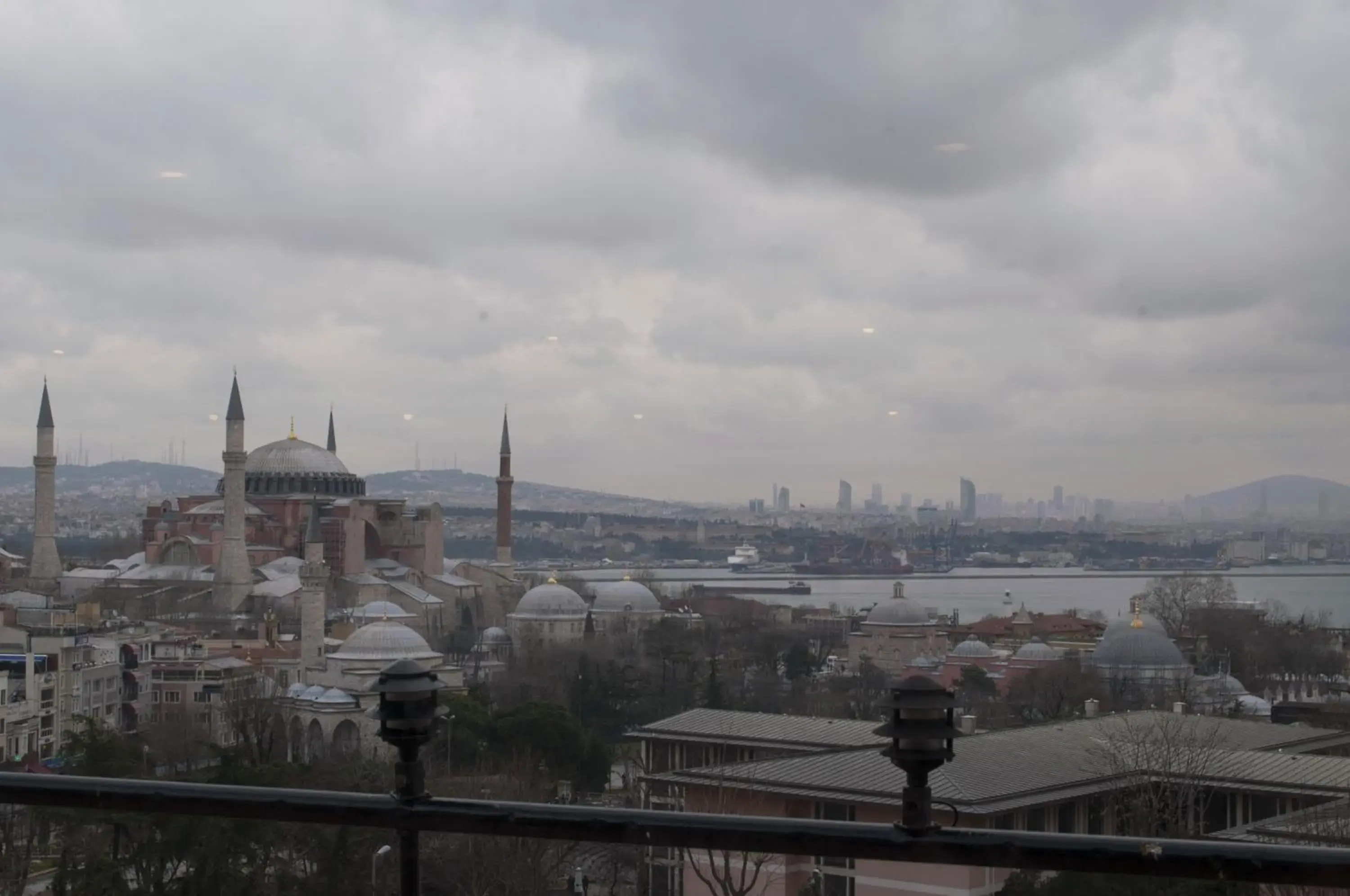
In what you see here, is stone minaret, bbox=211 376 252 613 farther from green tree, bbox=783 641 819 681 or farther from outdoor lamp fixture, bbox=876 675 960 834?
outdoor lamp fixture, bbox=876 675 960 834

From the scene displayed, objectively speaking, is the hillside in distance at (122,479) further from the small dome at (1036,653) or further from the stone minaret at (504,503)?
the small dome at (1036,653)

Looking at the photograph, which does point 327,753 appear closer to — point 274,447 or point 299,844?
point 299,844

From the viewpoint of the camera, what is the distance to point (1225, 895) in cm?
247

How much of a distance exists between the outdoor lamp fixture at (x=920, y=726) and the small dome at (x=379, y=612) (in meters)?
18.7

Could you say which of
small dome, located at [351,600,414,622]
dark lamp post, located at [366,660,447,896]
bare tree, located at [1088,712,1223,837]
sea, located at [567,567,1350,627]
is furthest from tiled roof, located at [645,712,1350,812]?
sea, located at [567,567,1350,627]

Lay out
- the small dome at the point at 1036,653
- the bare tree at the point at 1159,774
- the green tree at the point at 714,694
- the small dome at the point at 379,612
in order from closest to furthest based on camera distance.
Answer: the bare tree at the point at 1159,774 → the green tree at the point at 714,694 → the small dome at the point at 1036,653 → the small dome at the point at 379,612

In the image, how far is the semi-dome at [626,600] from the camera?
23656 mm

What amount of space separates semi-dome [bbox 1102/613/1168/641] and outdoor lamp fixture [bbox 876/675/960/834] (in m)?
16.2

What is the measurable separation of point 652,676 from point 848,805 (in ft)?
34.5

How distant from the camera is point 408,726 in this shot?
1.05m

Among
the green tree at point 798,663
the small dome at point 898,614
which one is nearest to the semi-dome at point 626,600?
the small dome at point 898,614

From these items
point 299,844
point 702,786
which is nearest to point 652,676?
point 702,786

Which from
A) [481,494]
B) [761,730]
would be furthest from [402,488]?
[761,730]

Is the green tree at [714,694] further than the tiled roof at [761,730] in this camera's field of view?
Yes
